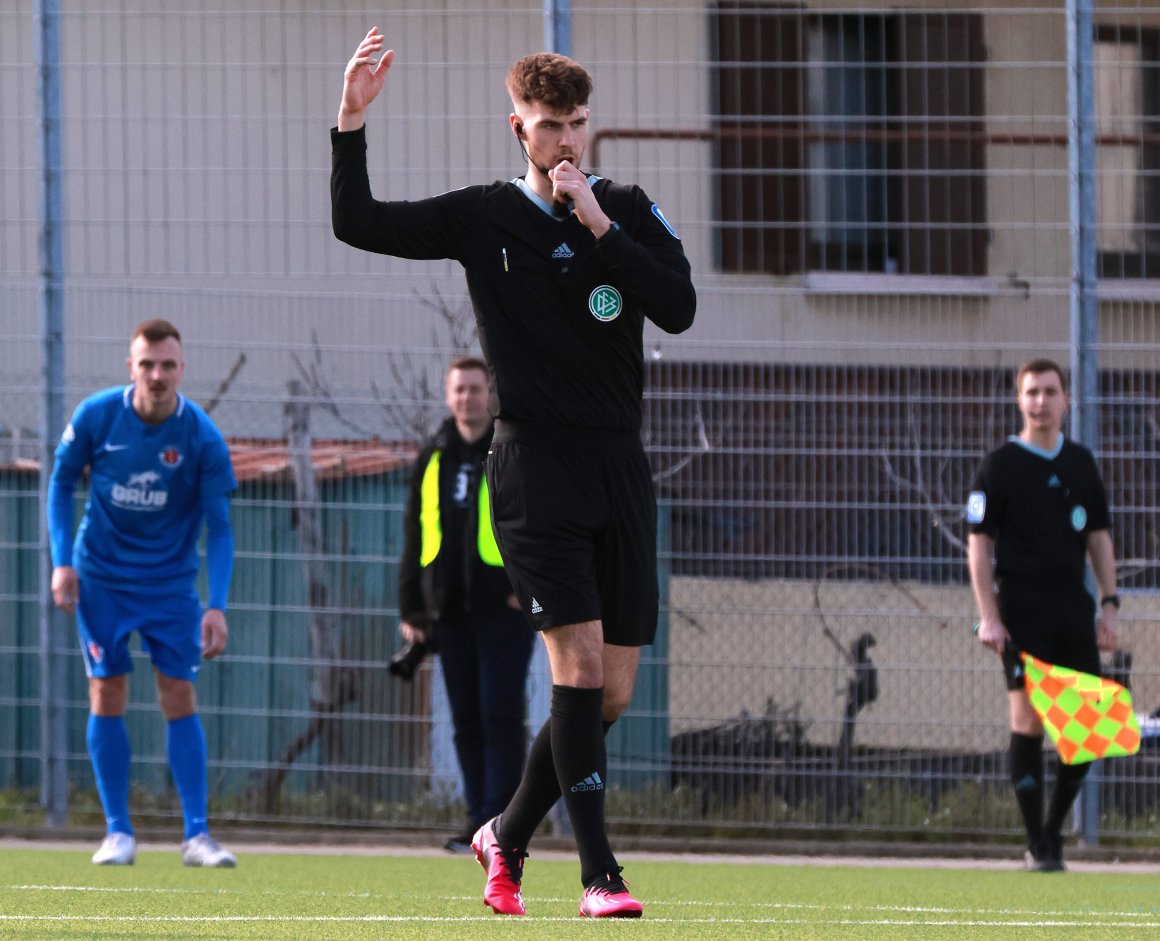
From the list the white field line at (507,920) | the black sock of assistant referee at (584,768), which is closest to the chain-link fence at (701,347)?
the white field line at (507,920)

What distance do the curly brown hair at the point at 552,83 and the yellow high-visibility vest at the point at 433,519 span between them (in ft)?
10.1

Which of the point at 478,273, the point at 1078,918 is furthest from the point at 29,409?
the point at 1078,918

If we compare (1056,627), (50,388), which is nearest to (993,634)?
(1056,627)

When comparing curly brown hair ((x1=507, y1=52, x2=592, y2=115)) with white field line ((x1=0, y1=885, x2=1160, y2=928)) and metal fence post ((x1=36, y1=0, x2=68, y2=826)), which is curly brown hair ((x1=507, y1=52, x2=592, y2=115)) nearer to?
white field line ((x1=0, y1=885, x2=1160, y2=928))

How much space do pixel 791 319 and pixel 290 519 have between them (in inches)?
82.5

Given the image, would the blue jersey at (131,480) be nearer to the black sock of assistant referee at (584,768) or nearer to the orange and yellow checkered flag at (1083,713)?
the black sock of assistant referee at (584,768)

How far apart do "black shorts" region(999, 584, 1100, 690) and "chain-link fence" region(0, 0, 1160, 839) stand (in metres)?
0.89

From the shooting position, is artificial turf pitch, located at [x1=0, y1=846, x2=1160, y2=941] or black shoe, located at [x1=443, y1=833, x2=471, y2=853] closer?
artificial turf pitch, located at [x1=0, y1=846, x2=1160, y2=941]

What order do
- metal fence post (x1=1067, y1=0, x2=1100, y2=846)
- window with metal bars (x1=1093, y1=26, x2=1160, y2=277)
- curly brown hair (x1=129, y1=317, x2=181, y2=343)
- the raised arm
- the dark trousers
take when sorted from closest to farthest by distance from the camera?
the raised arm
curly brown hair (x1=129, y1=317, x2=181, y2=343)
the dark trousers
metal fence post (x1=1067, y1=0, x2=1100, y2=846)
window with metal bars (x1=1093, y1=26, x2=1160, y2=277)

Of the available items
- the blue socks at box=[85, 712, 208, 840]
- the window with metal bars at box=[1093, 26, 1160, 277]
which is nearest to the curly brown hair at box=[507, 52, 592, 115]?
the blue socks at box=[85, 712, 208, 840]

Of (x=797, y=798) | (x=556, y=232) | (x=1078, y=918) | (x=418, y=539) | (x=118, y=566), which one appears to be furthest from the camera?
(x=797, y=798)

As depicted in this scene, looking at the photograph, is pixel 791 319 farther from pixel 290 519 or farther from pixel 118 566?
pixel 118 566

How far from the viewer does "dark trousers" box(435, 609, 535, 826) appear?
7.13 m

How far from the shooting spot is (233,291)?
26.0 feet
